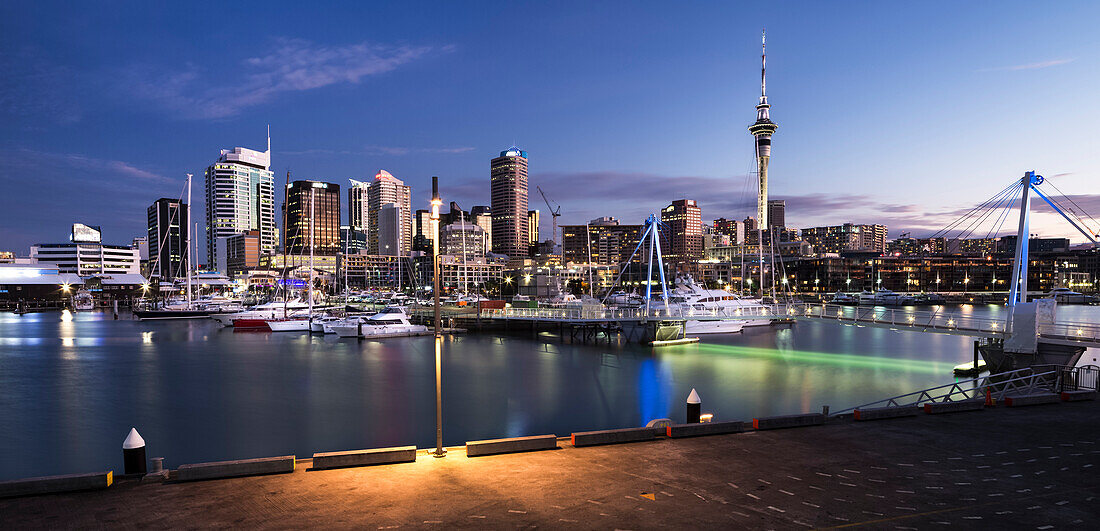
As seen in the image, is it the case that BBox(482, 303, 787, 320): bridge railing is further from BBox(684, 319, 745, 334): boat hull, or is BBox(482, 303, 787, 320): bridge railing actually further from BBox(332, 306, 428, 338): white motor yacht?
BBox(332, 306, 428, 338): white motor yacht

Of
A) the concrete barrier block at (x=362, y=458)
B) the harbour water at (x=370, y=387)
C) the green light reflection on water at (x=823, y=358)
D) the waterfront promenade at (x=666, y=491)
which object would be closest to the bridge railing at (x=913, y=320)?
the harbour water at (x=370, y=387)

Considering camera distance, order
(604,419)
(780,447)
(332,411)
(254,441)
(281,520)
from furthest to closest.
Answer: (332,411)
(604,419)
(254,441)
(780,447)
(281,520)

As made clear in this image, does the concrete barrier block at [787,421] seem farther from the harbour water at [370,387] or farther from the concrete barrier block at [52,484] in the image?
the concrete barrier block at [52,484]

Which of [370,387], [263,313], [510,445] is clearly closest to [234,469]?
[510,445]

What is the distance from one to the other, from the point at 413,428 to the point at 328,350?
3800cm

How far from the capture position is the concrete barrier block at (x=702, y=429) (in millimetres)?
17375

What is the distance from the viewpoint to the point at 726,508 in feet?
38.8

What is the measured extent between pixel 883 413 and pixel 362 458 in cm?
1731

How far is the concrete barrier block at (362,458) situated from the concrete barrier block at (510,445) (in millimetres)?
1633

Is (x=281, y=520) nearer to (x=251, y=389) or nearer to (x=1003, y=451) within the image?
(x=1003, y=451)

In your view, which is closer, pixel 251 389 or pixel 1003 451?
pixel 1003 451

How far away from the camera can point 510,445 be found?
15.8m

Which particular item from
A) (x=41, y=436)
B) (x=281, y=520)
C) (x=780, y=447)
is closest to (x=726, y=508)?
(x=780, y=447)

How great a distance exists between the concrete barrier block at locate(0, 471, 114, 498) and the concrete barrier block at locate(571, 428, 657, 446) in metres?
11.5
